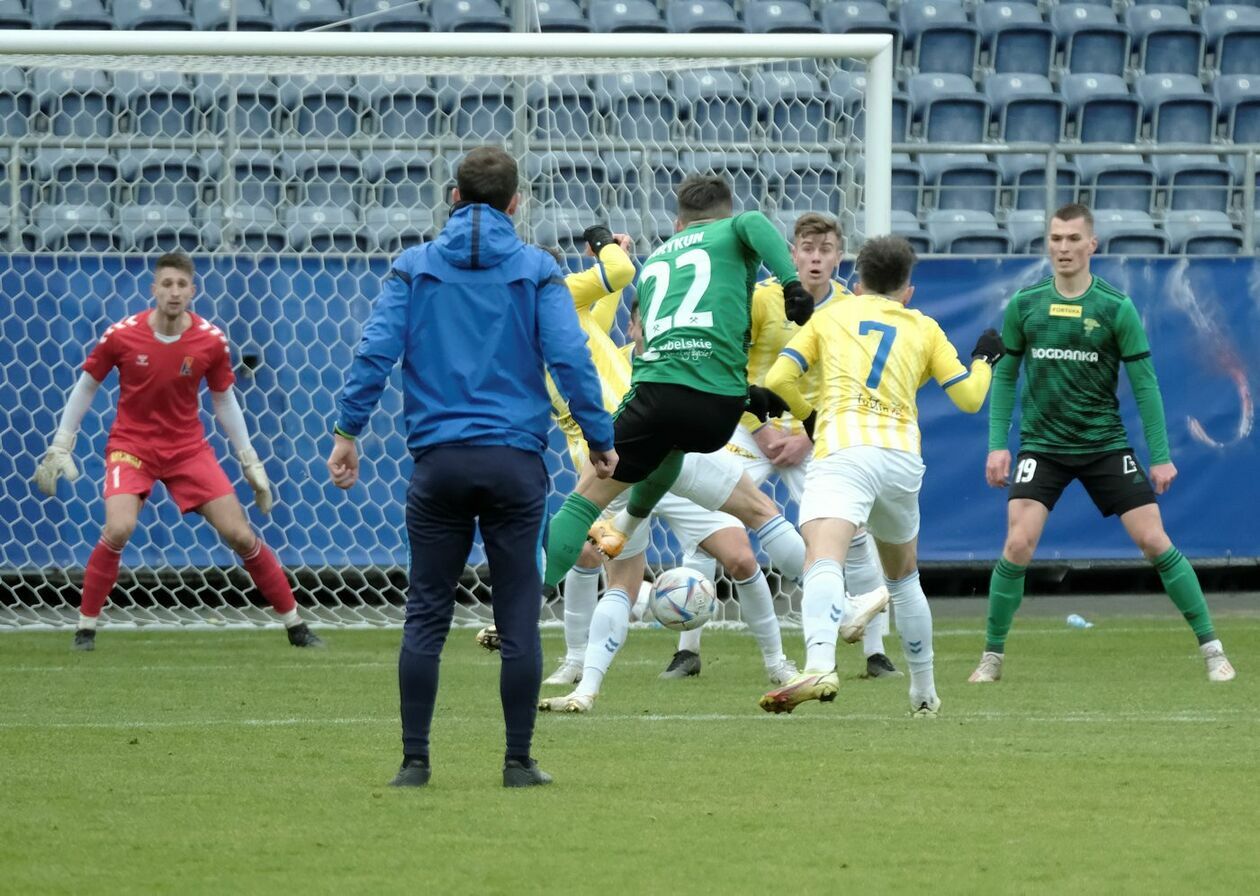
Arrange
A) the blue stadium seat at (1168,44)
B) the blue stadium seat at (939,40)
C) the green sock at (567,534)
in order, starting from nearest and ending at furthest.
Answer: the green sock at (567,534), the blue stadium seat at (939,40), the blue stadium seat at (1168,44)

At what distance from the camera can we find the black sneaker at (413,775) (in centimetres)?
574

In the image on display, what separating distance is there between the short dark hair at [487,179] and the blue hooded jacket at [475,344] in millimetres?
62

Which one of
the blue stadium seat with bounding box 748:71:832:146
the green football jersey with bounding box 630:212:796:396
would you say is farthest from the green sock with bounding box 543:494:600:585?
the blue stadium seat with bounding box 748:71:832:146

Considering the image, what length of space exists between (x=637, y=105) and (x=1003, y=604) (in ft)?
18.6

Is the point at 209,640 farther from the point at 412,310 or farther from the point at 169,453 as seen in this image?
the point at 412,310

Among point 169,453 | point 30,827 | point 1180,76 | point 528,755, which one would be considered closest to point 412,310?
point 528,755

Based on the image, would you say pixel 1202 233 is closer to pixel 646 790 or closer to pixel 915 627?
pixel 915 627

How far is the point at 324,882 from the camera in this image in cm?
437

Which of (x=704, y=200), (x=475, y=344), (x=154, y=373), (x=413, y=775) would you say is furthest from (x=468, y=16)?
(x=413, y=775)

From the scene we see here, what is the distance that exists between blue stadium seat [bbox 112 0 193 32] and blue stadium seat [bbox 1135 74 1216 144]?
7.67m

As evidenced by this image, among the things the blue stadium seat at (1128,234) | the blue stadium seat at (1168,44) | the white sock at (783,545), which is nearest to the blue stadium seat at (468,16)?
the blue stadium seat at (1128,234)

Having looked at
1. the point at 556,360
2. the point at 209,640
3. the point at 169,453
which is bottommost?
the point at 209,640

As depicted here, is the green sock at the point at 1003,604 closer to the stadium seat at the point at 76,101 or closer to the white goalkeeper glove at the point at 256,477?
the white goalkeeper glove at the point at 256,477

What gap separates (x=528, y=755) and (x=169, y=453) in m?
5.84
